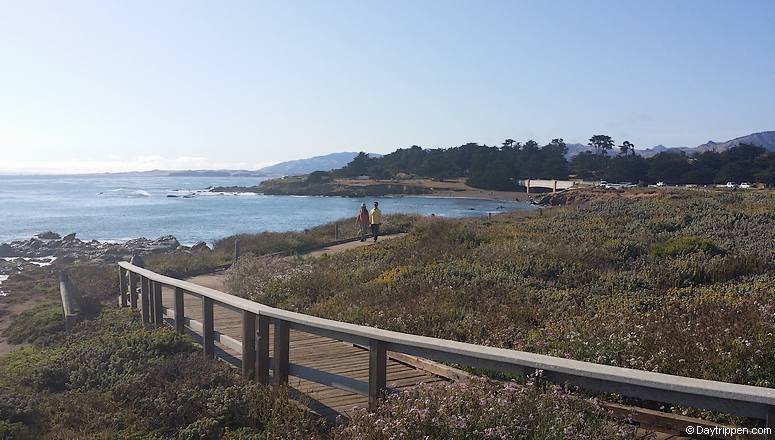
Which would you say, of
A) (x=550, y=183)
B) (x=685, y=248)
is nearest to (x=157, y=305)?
(x=685, y=248)

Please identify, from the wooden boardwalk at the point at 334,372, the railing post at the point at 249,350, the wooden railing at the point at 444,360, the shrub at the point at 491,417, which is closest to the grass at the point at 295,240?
the wooden boardwalk at the point at 334,372

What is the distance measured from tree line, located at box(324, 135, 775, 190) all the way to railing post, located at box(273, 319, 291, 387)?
309 feet

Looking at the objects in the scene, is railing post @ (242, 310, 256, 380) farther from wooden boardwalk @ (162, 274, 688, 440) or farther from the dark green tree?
the dark green tree

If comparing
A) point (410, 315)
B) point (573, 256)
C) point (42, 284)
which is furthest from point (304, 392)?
point (42, 284)

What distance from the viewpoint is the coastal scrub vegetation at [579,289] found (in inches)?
238

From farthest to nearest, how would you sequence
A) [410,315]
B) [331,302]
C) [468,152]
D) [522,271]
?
[468,152] → [522,271] → [331,302] → [410,315]

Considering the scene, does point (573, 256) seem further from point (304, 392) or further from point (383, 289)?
point (304, 392)

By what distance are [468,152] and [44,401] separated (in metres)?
149

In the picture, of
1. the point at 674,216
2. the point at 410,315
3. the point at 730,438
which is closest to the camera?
the point at 730,438

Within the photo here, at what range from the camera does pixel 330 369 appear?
721cm

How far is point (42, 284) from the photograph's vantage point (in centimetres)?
2411

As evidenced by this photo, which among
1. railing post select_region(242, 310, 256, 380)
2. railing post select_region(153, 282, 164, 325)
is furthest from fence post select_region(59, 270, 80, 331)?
railing post select_region(242, 310, 256, 380)

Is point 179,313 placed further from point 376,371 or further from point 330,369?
point 376,371

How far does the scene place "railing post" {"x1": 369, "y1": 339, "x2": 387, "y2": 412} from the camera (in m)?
4.94
